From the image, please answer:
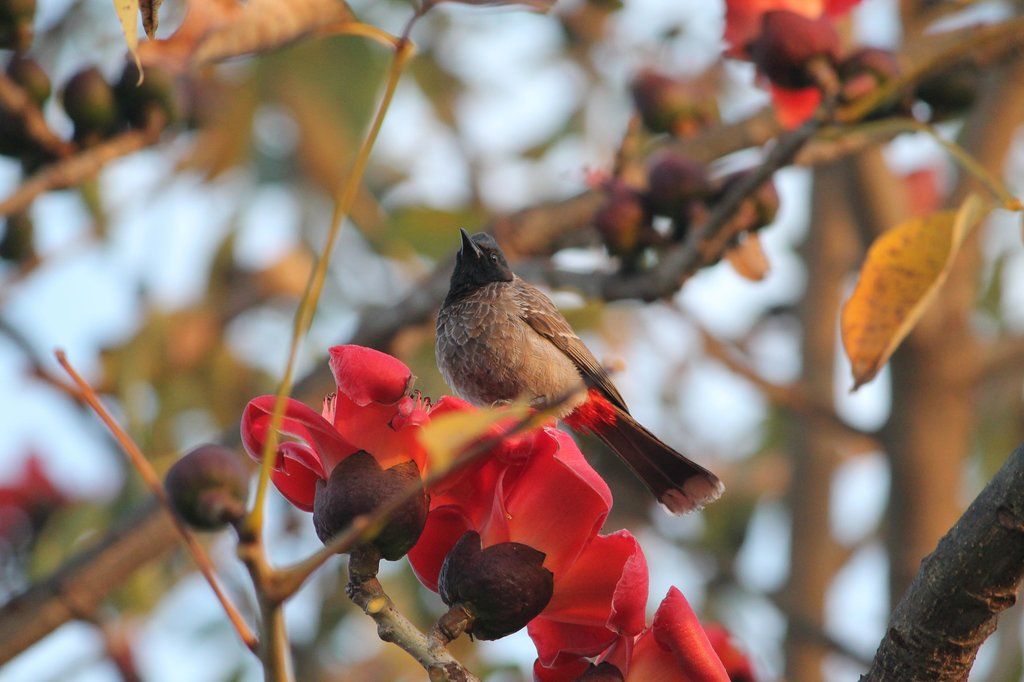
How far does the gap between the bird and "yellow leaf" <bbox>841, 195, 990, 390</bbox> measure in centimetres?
107

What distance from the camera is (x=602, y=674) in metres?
1.42

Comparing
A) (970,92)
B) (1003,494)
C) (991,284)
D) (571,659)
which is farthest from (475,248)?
(991,284)

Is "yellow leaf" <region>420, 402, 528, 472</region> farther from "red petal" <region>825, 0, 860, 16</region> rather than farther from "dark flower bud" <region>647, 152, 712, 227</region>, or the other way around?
"red petal" <region>825, 0, 860, 16</region>

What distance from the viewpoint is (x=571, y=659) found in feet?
4.97

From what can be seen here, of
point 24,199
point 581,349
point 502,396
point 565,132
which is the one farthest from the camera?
point 565,132

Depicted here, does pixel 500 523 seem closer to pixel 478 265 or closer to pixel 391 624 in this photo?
pixel 391 624

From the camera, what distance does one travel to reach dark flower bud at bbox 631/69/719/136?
3363mm

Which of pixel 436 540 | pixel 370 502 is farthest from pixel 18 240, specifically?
pixel 370 502

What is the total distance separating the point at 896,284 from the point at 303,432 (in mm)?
930

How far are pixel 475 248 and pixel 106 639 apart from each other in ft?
5.10

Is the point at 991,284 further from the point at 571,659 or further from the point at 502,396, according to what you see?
the point at 571,659

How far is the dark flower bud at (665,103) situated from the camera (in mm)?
3363

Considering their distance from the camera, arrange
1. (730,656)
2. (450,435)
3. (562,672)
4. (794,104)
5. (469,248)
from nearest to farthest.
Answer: (450,435) → (562,672) → (730,656) → (794,104) → (469,248)

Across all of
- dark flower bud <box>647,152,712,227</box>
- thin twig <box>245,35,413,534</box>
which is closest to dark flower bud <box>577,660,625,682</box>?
thin twig <box>245,35,413,534</box>
